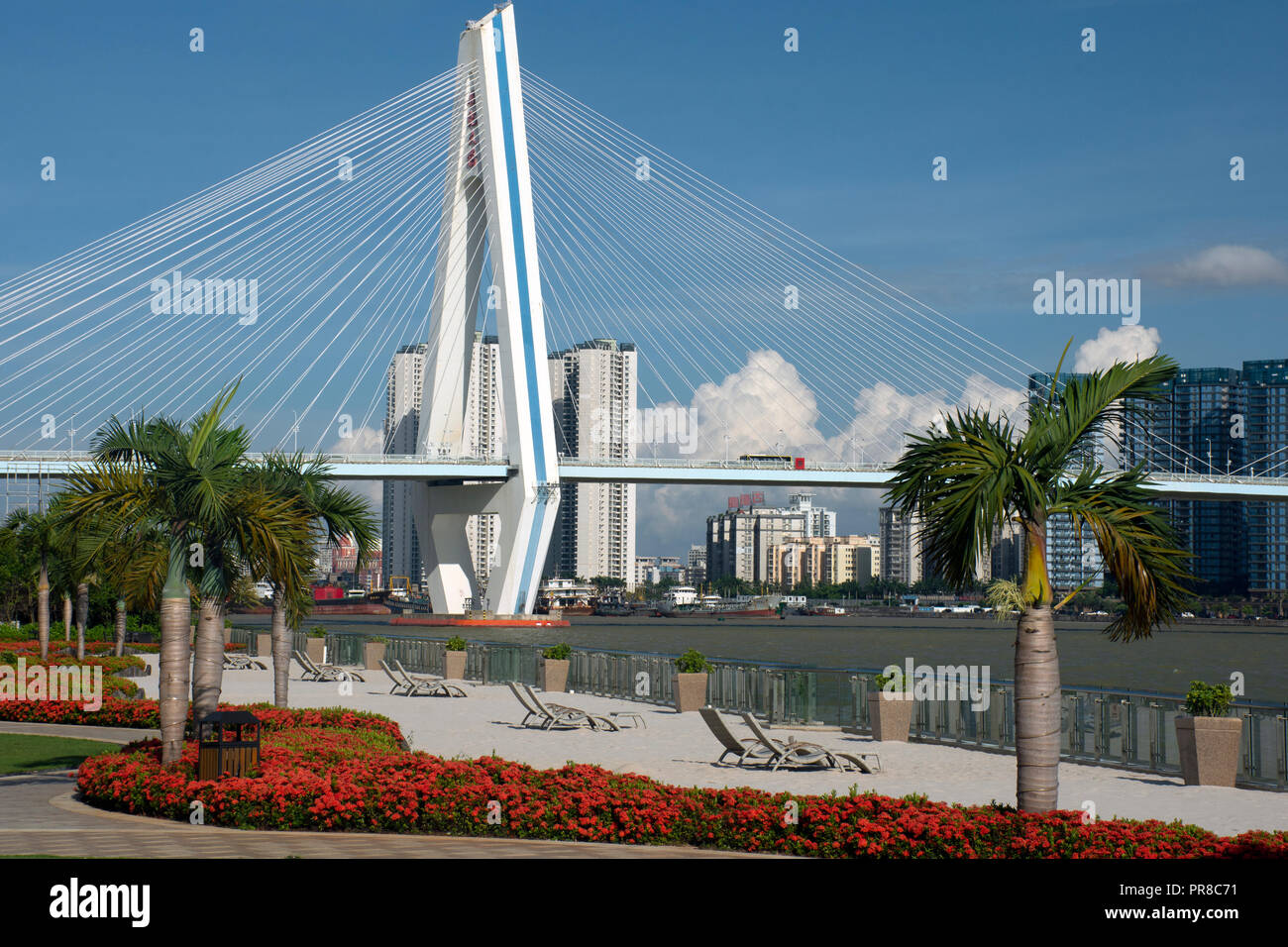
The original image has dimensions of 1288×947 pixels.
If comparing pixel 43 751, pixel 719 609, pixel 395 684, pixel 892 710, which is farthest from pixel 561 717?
pixel 719 609

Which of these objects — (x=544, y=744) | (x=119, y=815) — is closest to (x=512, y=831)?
(x=119, y=815)

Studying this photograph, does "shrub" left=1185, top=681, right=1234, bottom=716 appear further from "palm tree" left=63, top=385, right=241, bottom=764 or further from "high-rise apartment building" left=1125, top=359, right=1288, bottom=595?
"high-rise apartment building" left=1125, top=359, right=1288, bottom=595

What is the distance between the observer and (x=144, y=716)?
1841cm

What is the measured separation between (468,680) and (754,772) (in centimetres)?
1484

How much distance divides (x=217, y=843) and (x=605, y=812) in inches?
117

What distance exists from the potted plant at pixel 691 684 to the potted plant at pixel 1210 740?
8950 mm

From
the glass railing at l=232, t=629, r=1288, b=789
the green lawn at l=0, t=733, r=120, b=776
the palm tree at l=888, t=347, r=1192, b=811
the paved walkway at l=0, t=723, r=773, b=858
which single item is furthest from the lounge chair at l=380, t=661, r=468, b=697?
the palm tree at l=888, t=347, r=1192, b=811

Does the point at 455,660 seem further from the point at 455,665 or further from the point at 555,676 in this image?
the point at 555,676

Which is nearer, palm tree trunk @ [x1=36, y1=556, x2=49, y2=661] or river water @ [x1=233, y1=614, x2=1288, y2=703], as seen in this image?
palm tree trunk @ [x1=36, y1=556, x2=49, y2=661]

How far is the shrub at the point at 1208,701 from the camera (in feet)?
47.4

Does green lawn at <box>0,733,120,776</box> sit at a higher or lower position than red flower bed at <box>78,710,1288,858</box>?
lower

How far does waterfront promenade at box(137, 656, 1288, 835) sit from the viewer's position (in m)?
13.0

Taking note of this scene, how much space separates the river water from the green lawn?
28.1m
